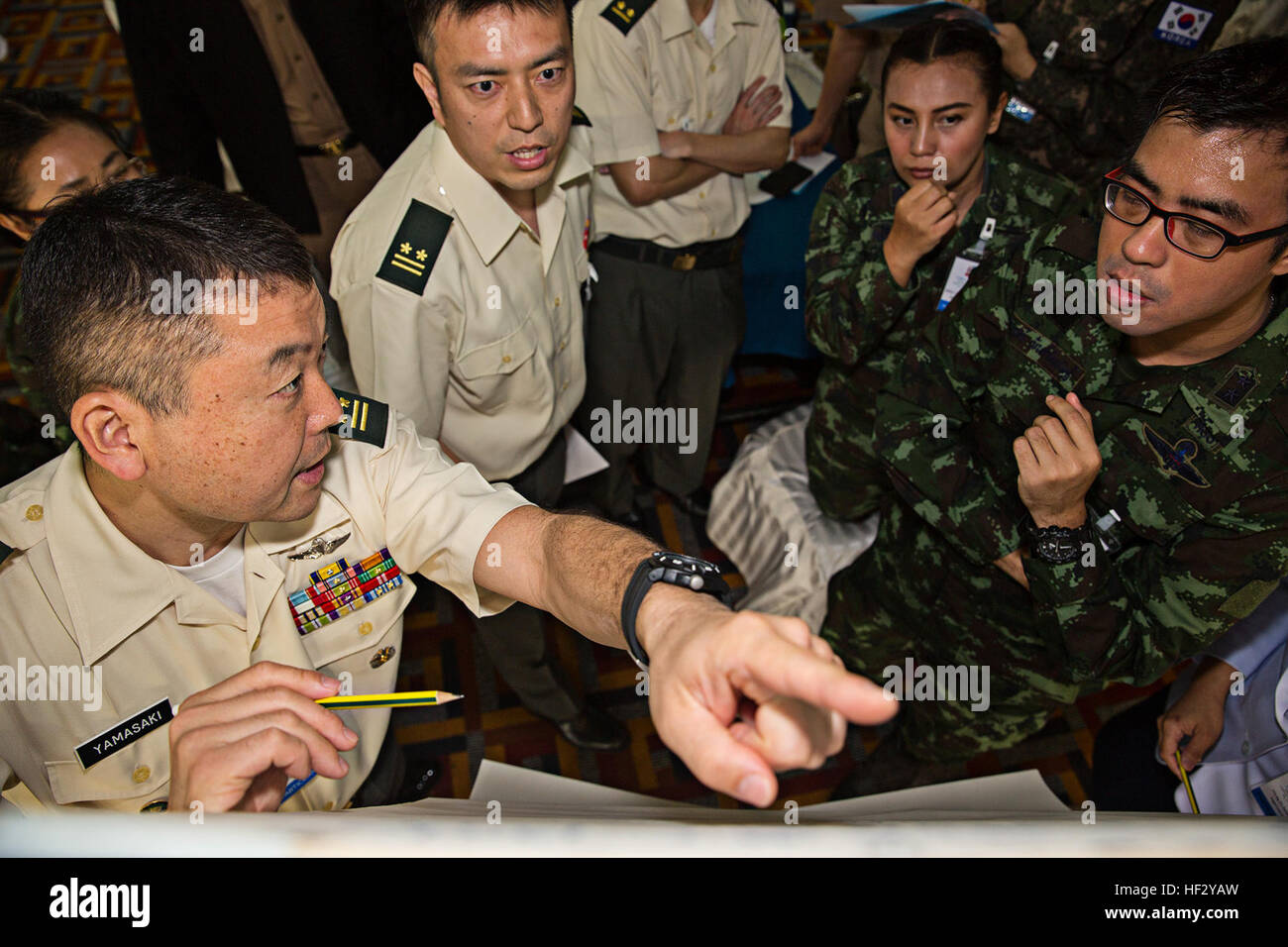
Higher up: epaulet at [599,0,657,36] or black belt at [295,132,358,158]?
epaulet at [599,0,657,36]

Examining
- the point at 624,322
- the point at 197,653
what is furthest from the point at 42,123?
the point at 624,322

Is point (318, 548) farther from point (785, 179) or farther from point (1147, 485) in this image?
point (785, 179)

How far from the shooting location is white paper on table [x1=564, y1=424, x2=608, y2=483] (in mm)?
2465

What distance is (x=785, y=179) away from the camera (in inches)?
116

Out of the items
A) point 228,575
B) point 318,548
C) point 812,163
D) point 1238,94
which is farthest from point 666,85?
point 228,575

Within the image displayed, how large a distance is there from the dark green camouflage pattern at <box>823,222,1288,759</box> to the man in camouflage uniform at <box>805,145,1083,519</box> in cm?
25

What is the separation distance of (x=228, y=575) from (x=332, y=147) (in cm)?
176

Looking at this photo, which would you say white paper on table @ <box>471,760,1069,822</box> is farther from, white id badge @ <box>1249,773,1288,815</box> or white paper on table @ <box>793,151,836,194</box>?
white paper on table @ <box>793,151,836,194</box>

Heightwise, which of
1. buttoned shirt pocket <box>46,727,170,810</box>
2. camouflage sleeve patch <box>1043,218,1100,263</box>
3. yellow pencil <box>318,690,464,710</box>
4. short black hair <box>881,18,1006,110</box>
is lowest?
buttoned shirt pocket <box>46,727,170,810</box>

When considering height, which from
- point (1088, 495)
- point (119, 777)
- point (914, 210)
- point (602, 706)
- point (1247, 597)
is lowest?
point (602, 706)

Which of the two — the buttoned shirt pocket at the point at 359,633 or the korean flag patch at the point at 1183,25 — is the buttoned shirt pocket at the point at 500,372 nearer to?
the buttoned shirt pocket at the point at 359,633

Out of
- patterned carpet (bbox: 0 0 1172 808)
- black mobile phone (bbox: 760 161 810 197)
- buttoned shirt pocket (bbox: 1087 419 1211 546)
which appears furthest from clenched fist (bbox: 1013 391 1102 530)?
black mobile phone (bbox: 760 161 810 197)

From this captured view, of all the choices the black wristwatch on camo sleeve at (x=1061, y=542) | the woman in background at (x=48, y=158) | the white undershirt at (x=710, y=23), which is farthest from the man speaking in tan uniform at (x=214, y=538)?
the white undershirt at (x=710, y=23)
